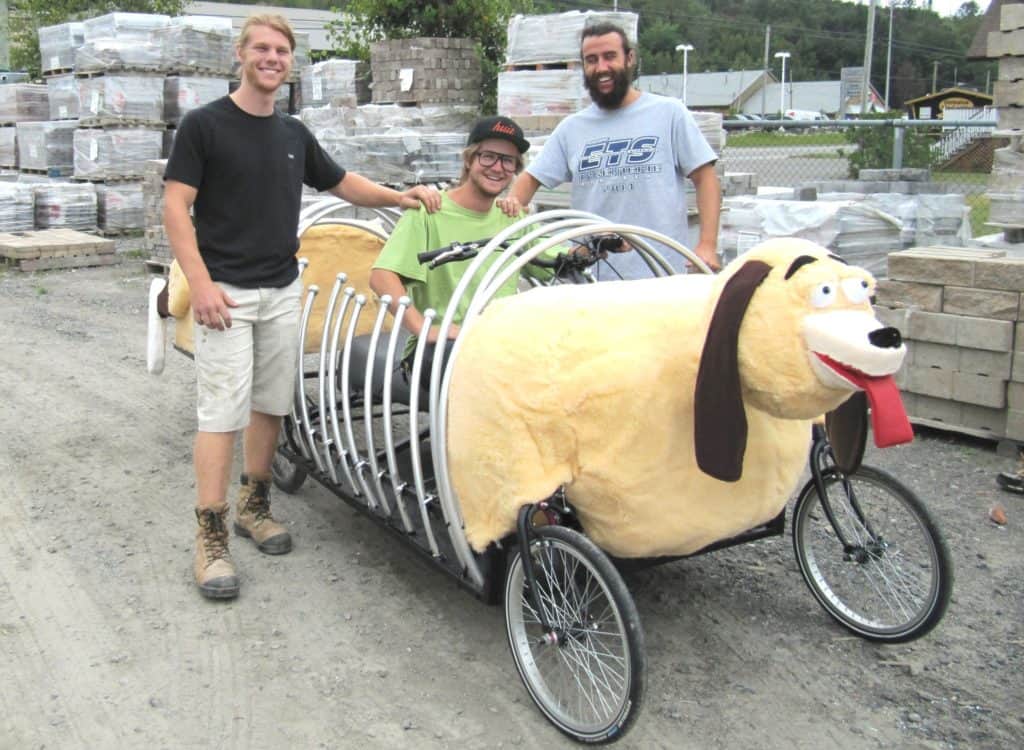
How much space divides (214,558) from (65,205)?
10.2 meters

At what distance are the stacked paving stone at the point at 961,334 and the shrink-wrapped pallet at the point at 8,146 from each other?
1402cm

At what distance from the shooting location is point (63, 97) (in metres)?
13.9

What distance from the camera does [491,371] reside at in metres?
2.92

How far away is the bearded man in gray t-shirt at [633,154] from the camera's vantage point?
4293mm

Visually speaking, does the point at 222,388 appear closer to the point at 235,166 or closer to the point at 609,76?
the point at 235,166

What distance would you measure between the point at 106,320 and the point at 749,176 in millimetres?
5593

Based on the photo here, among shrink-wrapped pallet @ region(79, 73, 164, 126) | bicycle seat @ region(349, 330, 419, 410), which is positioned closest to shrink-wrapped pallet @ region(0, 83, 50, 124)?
shrink-wrapped pallet @ region(79, 73, 164, 126)

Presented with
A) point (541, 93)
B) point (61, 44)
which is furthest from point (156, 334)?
point (61, 44)

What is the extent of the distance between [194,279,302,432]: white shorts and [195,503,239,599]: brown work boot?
34cm

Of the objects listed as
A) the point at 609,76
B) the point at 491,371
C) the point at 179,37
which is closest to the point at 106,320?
the point at 179,37

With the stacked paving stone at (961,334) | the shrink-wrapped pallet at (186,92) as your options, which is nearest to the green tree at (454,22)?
the shrink-wrapped pallet at (186,92)

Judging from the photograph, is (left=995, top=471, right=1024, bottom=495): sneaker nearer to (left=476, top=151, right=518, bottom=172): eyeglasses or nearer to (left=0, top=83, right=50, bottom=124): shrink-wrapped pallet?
(left=476, top=151, right=518, bottom=172): eyeglasses

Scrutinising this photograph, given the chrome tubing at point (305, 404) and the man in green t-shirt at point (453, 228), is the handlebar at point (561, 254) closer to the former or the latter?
the man in green t-shirt at point (453, 228)

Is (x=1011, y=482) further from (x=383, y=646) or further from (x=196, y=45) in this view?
(x=196, y=45)
